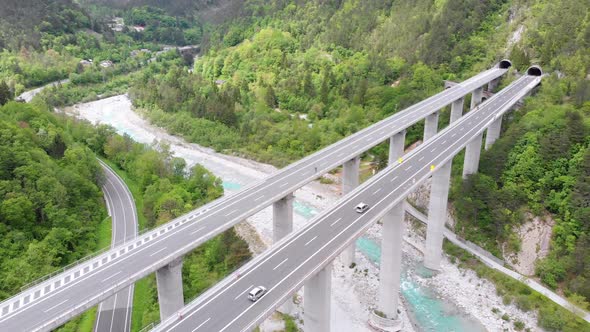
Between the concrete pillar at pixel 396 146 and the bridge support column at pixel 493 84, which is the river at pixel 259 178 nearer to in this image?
the concrete pillar at pixel 396 146

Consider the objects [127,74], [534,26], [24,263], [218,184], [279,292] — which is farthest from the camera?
[127,74]

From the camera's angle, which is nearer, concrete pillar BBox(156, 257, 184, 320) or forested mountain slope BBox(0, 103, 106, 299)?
concrete pillar BBox(156, 257, 184, 320)

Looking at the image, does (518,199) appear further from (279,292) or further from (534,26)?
(534,26)

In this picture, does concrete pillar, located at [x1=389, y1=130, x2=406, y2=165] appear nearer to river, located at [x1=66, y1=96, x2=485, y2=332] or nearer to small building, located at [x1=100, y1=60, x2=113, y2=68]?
river, located at [x1=66, y1=96, x2=485, y2=332]

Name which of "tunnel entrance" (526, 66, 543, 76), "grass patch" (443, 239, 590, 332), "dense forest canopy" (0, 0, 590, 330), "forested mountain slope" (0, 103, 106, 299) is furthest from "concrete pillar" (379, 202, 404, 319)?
"tunnel entrance" (526, 66, 543, 76)

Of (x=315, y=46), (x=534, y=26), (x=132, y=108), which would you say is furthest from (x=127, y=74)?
(x=534, y=26)

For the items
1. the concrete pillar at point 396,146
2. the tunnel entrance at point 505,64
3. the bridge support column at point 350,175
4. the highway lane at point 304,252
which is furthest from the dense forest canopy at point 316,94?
the bridge support column at point 350,175
